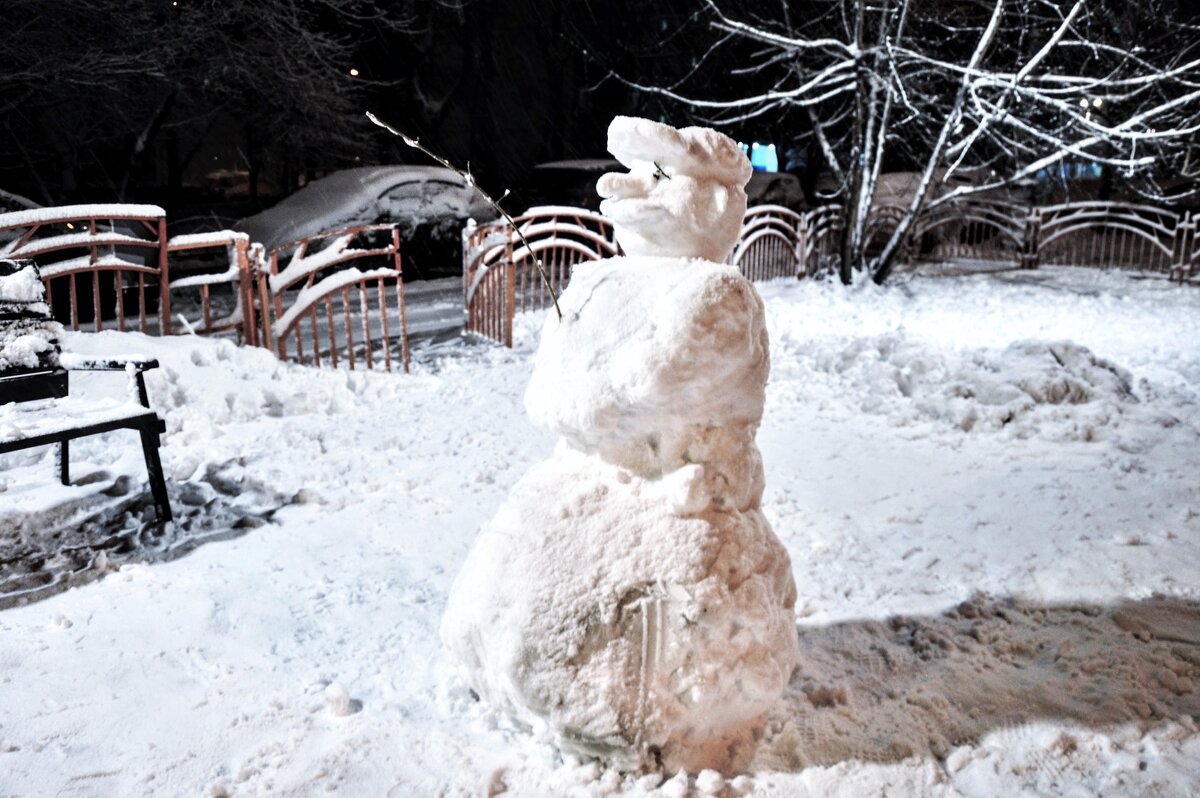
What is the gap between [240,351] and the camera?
667 cm

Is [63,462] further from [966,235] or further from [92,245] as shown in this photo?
[966,235]

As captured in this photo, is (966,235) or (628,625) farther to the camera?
(966,235)

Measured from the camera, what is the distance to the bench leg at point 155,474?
4.16 m

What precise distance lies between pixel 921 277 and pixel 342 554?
12.9 metres

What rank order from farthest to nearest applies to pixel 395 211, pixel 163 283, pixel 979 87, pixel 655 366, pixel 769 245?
pixel 769 245 < pixel 395 211 < pixel 979 87 < pixel 163 283 < pixel 655 366

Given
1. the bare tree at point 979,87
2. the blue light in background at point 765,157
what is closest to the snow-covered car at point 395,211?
the bare tree at point 979,87

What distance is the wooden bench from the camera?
13.1 ft

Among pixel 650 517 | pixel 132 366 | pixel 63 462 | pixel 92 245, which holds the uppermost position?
pixel 92 245

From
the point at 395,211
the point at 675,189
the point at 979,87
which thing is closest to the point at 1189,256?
the point at 979,87

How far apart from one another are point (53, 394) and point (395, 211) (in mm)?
8809

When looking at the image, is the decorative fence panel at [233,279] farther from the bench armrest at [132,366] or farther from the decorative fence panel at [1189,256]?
the decorative fence panel at [1189,256]

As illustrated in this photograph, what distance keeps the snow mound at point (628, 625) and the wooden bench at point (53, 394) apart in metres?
2.43

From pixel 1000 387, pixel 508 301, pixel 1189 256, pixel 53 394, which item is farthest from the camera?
pixel 1189 256

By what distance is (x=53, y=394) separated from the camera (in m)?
4.48
